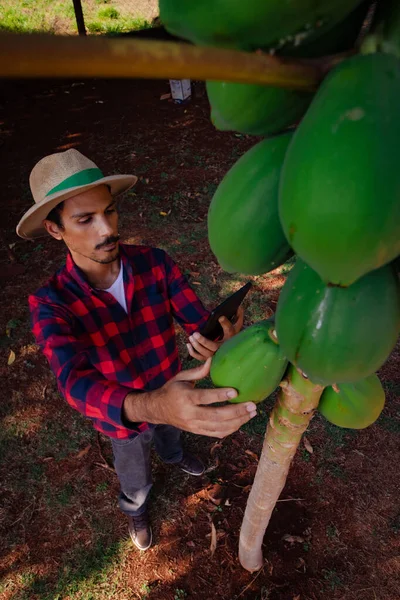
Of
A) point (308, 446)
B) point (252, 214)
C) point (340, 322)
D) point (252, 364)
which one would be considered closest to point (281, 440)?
point (252, 364)

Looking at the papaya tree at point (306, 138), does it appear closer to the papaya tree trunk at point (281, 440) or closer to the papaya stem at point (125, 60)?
the papaya stem at point (125, 60)

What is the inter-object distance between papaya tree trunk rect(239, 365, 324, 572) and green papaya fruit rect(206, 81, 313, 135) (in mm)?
629

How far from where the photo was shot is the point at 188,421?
1.39 metres

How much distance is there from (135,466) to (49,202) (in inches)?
53.4

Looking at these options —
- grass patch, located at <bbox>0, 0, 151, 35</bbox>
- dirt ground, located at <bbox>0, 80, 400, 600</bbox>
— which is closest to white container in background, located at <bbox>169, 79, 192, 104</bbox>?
grass patch, located at <bbox>0, 0, 151, 35</bbox>

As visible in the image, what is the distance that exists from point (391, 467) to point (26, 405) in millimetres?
2432

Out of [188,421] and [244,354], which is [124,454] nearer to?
[188,421]

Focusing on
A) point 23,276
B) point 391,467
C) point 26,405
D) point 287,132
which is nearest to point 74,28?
point 23,276

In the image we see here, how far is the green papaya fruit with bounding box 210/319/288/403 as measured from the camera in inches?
44.3

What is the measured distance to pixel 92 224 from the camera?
6.55ft

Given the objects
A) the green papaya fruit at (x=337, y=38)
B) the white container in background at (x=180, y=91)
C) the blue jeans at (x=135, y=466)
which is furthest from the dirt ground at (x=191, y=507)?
the white container in background at (x=180, y=91)

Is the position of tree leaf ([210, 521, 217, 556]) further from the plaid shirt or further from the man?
the plaid shirt

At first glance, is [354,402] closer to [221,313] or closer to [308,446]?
[221,313]

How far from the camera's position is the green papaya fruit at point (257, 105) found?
2.18ft
